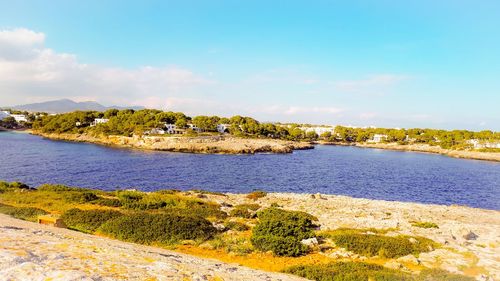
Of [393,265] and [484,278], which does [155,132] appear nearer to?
[393,265]

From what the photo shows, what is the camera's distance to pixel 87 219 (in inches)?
819

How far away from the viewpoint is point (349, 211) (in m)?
31.0

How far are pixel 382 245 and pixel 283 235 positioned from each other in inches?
221

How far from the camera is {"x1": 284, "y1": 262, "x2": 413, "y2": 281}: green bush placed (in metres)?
12.8

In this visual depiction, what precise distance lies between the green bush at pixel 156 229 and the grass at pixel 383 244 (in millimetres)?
8264

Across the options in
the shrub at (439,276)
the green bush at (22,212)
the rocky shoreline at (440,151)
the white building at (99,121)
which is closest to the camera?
the shrub at (439,276)

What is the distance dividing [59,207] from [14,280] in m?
23.9

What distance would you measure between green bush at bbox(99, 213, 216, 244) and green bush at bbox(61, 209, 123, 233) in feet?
3.36

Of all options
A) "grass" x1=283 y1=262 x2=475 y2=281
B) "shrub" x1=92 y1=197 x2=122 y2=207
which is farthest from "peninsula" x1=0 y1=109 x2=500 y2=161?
"grass" x1=283 y1=262 x2=475 y2=281

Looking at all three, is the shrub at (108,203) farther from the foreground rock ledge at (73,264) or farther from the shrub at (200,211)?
the foreground rock ledge at (73,264)

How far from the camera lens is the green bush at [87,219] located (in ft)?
64.6

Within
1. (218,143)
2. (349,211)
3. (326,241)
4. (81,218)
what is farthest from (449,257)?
(218,143)

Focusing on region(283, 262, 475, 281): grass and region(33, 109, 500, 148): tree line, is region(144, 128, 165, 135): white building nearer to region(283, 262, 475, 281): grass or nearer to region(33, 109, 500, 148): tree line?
region(33, 109, 500, 148): tree line

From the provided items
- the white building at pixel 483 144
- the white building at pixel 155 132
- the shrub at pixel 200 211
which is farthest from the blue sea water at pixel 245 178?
the white building at pixel 483 144
